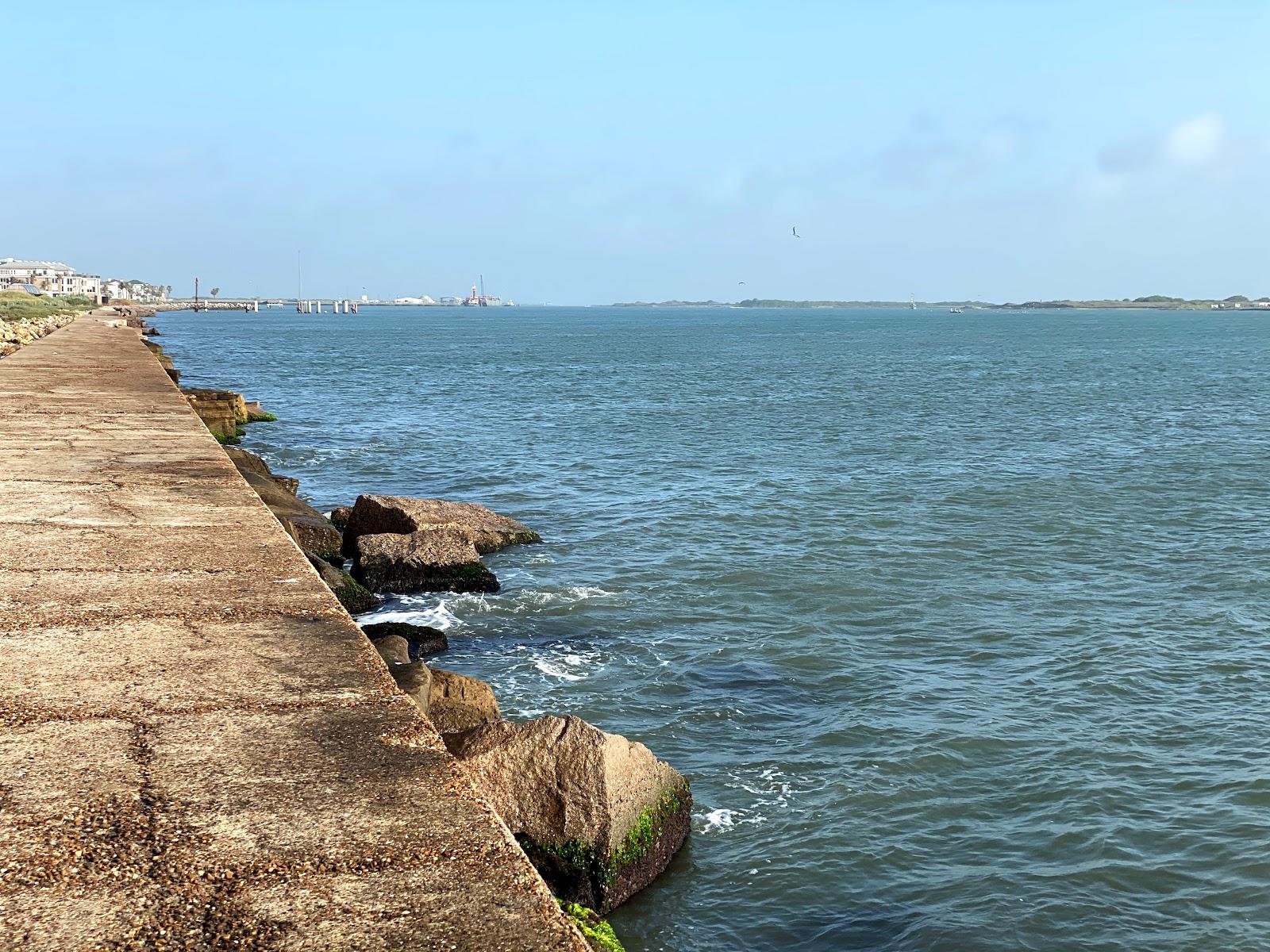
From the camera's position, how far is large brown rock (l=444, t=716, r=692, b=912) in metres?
6.56

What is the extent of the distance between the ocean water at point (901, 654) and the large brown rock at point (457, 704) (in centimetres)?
158

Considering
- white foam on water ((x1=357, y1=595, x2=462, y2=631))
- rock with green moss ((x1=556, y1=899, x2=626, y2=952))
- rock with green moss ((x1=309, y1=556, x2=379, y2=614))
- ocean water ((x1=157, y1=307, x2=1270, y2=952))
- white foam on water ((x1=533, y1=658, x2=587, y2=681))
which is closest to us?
rock with green moss ((x1=556, y1=899, x2=626, y2=952))

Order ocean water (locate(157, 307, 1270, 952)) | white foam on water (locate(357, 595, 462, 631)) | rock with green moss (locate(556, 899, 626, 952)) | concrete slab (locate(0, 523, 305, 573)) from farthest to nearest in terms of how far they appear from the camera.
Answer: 1. white foam on water (locate(357, 595, 462, 631))
2. ocean water (locate(157, 307, 1270, 952))
3. concrete slab (locate(0, 523, 305, 573))
4. rock with green moss (locate(556, 899, 626, 952))

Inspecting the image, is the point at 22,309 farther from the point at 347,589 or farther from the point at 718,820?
the point at 718,820

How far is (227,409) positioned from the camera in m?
25.4

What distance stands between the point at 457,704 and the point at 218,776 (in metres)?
3.66

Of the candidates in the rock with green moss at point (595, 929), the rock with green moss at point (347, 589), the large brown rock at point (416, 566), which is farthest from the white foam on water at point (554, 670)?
the rock with green moss at point (595, 929)

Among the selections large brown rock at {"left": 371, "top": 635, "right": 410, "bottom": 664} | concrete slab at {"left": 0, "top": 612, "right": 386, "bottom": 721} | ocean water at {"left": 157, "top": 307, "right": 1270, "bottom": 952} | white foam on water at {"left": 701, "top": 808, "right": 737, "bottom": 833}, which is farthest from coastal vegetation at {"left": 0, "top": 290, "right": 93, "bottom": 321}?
concrete slab at {"left": 0, "top": 612, "right": 386, "bottom": 721}

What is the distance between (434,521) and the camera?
15.1 metres

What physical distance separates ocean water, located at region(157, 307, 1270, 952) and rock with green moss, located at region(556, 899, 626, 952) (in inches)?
36.0

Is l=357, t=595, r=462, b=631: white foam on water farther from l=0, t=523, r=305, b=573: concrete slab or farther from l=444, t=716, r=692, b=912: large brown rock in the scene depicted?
l=444, t=716, r=692, b=912: large brown rock

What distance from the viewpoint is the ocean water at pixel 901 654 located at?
729 centimetres

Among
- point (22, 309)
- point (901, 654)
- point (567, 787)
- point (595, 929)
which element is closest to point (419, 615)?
point (901, 654)

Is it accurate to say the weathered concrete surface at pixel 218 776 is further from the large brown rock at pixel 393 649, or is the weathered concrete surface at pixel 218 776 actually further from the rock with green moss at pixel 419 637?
the rock with green moss at pixel 419 637
